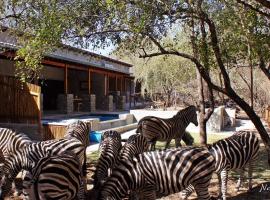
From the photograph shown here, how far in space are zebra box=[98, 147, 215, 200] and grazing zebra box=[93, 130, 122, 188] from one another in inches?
56.0

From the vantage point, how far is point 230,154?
8.16 meters

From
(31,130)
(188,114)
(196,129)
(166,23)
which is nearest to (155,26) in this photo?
(166,23)

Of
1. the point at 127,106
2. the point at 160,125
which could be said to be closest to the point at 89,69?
the point at 127,106

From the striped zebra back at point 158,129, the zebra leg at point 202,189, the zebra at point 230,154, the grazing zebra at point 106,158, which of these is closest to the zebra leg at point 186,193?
the zebra at point 230,154

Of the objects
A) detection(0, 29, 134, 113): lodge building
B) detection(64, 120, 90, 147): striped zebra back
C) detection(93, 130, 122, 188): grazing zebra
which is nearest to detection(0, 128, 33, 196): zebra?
detection(64, 120, 90, 147): striped zebra back

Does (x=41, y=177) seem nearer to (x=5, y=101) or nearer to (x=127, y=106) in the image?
(x=5, y=101)

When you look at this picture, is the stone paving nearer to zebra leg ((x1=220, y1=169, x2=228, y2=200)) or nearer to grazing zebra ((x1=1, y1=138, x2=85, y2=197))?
grazing zebra ((x1=1, y1=138, x2=85, y2=197))

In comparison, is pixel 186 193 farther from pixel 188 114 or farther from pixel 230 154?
pixel 188 114

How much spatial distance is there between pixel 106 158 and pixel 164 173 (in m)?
2.30

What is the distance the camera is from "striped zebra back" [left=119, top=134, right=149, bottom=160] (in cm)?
856

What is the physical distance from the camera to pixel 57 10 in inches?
345

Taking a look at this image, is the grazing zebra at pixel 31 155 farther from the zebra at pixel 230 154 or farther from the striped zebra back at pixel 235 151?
the striped zebra back at pixel 235 151

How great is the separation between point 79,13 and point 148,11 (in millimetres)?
1483

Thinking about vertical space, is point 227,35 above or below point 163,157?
above
